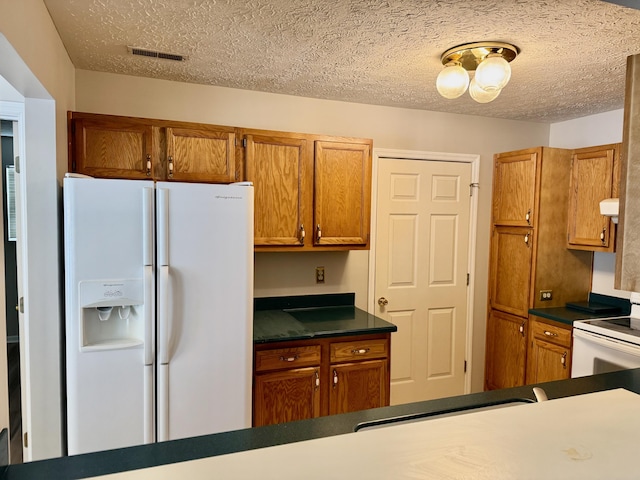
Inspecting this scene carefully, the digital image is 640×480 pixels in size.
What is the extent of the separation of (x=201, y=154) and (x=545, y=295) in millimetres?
2630

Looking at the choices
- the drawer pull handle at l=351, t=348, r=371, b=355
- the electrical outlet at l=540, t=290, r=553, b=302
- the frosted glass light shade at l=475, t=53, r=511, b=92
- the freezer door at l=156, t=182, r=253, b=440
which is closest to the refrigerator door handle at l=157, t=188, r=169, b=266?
the freezer door at l=156, t=182, r=253, b=440

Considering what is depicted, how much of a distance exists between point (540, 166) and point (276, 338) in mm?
2248

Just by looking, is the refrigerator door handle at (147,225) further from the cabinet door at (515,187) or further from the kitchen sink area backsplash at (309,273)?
the cabinet door at (515,187)

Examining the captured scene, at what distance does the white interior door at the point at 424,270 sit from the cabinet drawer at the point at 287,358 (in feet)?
3.06

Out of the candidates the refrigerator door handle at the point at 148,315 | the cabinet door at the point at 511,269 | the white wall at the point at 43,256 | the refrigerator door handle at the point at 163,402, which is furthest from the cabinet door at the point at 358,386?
the white wall at the point at 43,256

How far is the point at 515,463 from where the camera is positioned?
38.9 inches

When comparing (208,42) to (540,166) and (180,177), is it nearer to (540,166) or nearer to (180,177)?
(180,177)

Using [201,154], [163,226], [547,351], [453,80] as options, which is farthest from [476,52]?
[547,351]

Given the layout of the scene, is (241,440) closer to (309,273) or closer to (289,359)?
(289,359)

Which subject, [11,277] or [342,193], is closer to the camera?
[342,193]

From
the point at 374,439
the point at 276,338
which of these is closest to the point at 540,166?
the point at 276,338

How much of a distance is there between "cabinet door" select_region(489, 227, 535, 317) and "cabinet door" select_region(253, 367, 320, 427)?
1.75 metres

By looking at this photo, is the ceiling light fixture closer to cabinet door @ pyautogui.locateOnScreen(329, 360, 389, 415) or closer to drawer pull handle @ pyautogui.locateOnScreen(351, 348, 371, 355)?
drawer pull handle @ pyautogui.locateOnScreen(351, 348, 371, 355)

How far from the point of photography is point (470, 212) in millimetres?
3521
